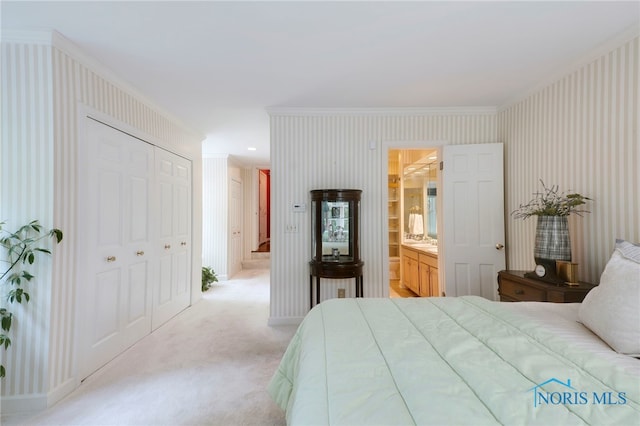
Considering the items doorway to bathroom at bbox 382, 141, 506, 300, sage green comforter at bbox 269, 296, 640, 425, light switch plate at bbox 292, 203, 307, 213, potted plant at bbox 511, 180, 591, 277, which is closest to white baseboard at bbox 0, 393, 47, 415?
sage green comforter at bbox 269, 296, 640, 425

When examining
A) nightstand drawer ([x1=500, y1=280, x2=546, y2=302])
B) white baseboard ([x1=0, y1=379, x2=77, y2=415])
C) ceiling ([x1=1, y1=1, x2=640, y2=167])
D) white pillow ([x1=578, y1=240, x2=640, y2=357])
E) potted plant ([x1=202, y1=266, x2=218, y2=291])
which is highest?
ceiling ([x1=1, y1=1, x2=640, y2=167])

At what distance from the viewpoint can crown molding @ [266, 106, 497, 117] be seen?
10.7 feet

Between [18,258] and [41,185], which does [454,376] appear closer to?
[18,258]

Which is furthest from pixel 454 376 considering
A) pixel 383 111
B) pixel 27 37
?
pixel 27 37

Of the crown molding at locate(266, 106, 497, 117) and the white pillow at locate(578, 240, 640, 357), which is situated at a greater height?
the crown molding at locate(266, 106, 497, 117)

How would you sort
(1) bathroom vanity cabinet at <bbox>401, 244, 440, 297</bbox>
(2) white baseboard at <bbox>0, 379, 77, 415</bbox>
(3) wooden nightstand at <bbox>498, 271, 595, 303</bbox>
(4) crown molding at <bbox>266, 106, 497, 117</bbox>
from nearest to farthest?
(2) white baseboard at <bbox>0, 379, 77, 415</bbox> → (3) wooden nightstand at <bbox>498, 271, 595, 303</bbox> → (4) crown molding at <bbox>266, 106, 497, 117</bbox> → (1) bathroom vanity cabinet at <bbox>401, 244, 440, 297</bbox>

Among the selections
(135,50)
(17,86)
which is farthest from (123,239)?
(135,50)

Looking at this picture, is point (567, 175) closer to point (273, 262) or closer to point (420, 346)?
point (420, 346)

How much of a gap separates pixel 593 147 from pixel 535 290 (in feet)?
3.91

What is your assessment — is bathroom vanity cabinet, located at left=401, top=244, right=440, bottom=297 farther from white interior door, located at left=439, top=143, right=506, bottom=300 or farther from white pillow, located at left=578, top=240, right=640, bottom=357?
white pillow, located at left=578, top=240, right=640, bottom=357

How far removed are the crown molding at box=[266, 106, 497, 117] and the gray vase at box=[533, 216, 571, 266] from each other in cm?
162

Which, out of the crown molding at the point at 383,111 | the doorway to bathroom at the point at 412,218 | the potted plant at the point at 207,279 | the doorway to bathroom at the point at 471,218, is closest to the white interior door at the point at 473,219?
the doorway to bathroom at the point at 471,218

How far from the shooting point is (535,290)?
2.12 metres

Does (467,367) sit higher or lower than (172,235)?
lower
